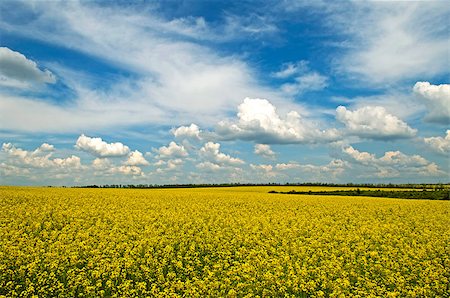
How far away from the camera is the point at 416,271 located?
Answer: 11852 millimetres

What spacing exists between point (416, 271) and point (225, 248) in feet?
22.3

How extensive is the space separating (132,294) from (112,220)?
10.4 metres

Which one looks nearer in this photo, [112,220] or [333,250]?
[333,250]

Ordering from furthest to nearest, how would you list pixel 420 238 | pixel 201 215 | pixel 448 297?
pixel 201 215 → pixel 420 238 → pixel 448 297

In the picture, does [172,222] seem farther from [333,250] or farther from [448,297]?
[448,297]

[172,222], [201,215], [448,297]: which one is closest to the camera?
[448,297]

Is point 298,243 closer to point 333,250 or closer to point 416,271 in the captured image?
point 333,250

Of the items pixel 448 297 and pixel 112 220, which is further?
pixel 112 220

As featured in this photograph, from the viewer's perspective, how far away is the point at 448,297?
1020 centimetres

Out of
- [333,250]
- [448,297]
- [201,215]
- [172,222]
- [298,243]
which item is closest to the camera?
[448,297]

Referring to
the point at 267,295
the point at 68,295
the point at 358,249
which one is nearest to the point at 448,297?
the point at 358,249

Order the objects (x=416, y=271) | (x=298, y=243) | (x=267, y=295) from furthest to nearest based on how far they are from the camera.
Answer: (x=298, y=243)
(x=416, y=271)
(x=267, y=295)

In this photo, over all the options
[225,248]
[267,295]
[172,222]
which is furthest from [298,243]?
[172,222]

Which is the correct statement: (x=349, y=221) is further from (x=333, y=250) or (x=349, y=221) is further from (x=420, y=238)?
(x=333, y=250)
